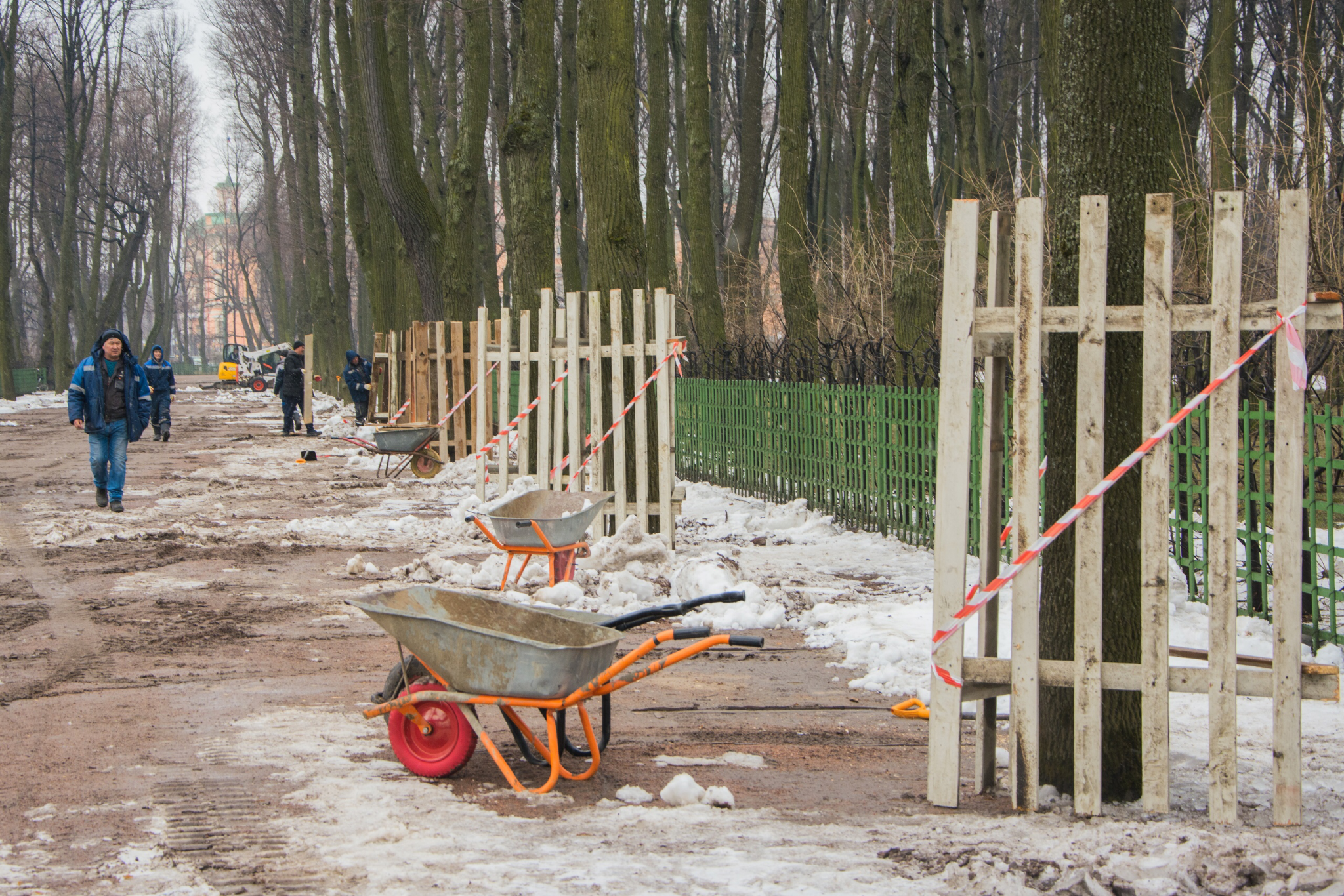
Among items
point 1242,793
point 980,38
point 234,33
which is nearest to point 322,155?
point 234,33

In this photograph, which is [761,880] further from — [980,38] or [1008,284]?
[980,38]

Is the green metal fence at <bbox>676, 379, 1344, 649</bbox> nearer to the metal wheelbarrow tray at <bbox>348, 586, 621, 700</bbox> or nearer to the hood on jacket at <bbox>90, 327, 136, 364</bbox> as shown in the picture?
the metal wheelbarrow tray at <bbox>348, 586, 621, 700</bbox>

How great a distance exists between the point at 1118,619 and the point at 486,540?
7515mm

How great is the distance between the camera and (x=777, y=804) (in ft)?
14.5

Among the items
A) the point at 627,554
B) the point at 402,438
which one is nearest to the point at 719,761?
the point at 627,554

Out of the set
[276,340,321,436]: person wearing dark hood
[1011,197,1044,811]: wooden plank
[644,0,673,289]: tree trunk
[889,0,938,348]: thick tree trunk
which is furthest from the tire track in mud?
[276,340,321,436]: person wearing dark hood

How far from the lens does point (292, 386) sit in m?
25.0

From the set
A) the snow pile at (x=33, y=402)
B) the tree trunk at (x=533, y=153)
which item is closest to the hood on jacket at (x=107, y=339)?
the tree trunk at (x=533, y=153)

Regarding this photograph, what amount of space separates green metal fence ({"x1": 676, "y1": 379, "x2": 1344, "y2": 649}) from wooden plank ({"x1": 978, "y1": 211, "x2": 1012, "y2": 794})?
0.40ft

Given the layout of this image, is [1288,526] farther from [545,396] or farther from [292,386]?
[292,386]

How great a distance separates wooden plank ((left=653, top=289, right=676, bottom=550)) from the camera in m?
9.84

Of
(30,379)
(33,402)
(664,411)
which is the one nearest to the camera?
(664,411)

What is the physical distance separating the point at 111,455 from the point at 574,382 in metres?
6.14

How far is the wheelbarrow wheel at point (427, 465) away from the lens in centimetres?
1700
